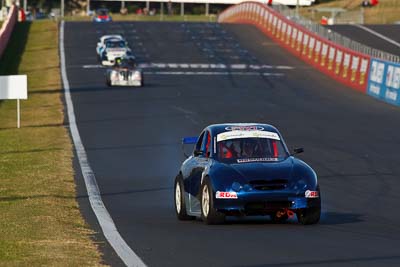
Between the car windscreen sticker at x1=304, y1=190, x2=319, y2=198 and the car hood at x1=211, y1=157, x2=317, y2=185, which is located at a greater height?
the car hood at x1=211, y1=157, x2=317, y2=185

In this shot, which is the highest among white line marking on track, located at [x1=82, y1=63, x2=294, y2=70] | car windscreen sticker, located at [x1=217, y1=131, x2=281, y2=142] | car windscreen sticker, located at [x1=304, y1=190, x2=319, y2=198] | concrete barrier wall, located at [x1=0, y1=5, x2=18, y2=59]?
car windscreen sticker, located at [x1=217, y1=131, x2=281, y2=142]

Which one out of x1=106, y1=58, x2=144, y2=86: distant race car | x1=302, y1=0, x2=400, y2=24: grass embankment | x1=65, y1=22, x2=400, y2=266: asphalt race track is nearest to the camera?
x1=65, y1=22, x2=400, y2=266: asphalt race track

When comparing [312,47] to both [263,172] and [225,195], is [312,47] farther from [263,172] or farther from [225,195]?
[225,195]

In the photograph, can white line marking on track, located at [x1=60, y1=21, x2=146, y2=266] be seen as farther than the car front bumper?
No

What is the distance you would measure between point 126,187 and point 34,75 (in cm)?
3263

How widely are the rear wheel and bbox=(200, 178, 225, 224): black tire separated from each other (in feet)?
2.04

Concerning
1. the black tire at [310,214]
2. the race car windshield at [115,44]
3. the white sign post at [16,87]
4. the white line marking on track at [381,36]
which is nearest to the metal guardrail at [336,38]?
the white line marking on track at [381,36]

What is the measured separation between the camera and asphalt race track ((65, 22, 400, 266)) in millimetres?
12117

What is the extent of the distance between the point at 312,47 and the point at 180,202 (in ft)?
143

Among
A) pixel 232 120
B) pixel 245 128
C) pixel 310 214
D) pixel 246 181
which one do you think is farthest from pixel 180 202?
pixel 232 120

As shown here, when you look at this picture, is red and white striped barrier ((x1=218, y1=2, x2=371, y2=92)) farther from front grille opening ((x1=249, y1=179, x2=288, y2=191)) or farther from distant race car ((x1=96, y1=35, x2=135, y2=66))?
front grille opening ((x1=249, y1=179, x2=288, y2=191))

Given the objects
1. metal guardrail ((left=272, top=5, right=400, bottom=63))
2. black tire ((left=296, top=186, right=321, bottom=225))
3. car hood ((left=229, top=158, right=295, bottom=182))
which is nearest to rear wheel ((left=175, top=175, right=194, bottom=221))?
car hood ((left=229, top=158, right=295, bottom=182))

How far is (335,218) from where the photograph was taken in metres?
15.2

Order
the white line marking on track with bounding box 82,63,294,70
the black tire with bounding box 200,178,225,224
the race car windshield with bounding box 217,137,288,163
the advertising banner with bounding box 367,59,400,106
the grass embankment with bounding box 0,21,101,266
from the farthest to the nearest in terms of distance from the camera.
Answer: the white line marking on track with bounding box 82,63,294,70 < the advertising banner with bounding box 367,59,400,106 < the race car windshield with bounding box 217,137,288,163 < the black tire with bounding box 200,178,225,224 < the grass embankment with bounding box 0,21,101,266
